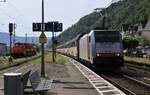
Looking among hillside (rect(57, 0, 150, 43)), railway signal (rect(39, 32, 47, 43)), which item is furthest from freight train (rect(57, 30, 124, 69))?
hillside (rect(57, 0, 150, 43))

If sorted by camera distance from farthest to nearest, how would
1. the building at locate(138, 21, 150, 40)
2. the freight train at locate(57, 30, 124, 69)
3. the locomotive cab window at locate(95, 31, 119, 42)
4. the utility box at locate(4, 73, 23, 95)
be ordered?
1. the building at locate(138, 21, 150, 40)
2. the locomotive cab window at locate(95, 31, 119, 42)
3. the freight train at locate(57, 30, 124, 69)
4. the utility box at locate(4, 73, 23, 95)

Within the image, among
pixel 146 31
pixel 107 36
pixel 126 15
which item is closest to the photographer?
pixel 107 36

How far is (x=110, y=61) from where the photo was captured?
35594 mm

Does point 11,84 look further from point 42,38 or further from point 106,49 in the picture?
point 106,49

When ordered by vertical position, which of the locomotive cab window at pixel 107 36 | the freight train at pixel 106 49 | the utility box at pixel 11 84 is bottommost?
the utility box at pixel 11 84

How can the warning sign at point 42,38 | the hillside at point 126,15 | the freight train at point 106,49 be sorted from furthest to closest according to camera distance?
the hillside at point 126,15 < the freight train at point 106,49 < the warning sign at point 42,38

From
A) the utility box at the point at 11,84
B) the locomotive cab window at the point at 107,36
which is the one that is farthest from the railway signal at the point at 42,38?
the utility box at the point at 11,84

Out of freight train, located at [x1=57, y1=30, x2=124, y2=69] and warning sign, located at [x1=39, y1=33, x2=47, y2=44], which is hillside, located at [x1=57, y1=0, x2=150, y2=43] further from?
warning sign, located at [x1=39, y1=33, x2=47, y2=44]

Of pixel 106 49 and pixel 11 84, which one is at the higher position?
pixel 106 49

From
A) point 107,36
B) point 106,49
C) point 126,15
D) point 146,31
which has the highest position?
point 126,15

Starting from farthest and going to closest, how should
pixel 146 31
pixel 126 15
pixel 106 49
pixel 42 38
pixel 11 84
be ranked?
pixel 126 15 → pixel 146 31 → pixel 106 49 → pixel 42 38 → pixel 11 84

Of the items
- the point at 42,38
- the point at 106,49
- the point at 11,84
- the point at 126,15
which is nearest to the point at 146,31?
the point at 126,15

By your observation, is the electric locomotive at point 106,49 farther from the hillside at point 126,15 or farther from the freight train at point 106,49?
the hillside at point 126,15

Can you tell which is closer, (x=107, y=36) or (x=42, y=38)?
(x=42, y=38)
